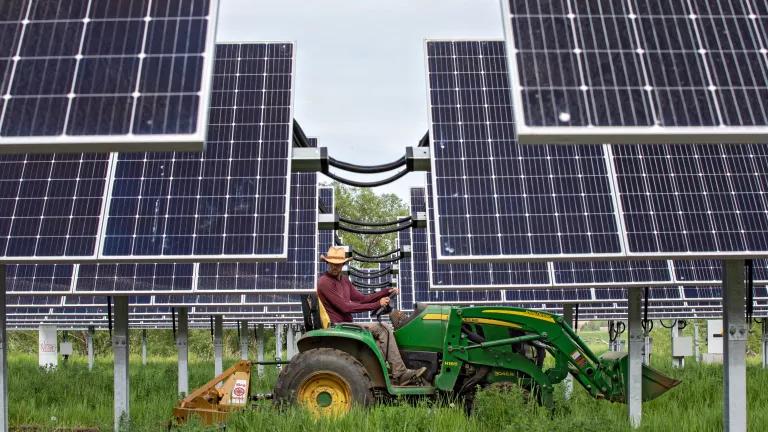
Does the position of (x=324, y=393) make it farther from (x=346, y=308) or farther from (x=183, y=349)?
(x=183, y=349)

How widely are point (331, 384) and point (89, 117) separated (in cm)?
648

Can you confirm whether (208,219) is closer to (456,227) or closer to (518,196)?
(456,227)

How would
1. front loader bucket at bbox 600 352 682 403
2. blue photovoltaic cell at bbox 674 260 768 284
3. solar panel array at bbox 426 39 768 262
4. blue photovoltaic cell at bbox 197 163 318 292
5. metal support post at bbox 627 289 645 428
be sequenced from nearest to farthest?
solar panel array at bbox 426 39 768 262, metal support post at bbox 627 289 645 428, front loader bucket at bbox 600 352 682 403, blue photovoltaic cell at bbox 674 260 768 284, blue photovoltaic cell at bbox 197 163 318 292

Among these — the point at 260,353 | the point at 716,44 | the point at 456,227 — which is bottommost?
the point at 260,353

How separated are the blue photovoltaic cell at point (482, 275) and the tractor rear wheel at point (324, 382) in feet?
10.6

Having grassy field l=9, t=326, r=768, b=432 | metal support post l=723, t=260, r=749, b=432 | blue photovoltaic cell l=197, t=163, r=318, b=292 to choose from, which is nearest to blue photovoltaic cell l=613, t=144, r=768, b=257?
metal support post l=723, t=260, r=749, b=432

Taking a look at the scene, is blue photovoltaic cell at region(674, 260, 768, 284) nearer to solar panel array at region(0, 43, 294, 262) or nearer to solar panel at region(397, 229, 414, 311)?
solar panel array at region(0, 43, 294, 262)

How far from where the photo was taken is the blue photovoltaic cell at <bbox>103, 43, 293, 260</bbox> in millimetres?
14180

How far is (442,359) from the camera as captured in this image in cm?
1456

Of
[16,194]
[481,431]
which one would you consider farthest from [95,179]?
[481,431]

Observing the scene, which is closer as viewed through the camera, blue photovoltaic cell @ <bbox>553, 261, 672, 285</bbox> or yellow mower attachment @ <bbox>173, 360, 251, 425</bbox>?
yellow mower attachment @ <bbox>173, 360, 251, 425</bbox>

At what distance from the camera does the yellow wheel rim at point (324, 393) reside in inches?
545

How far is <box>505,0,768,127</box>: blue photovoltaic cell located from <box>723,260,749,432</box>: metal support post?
11.0 feet

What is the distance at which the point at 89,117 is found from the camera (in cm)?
839
